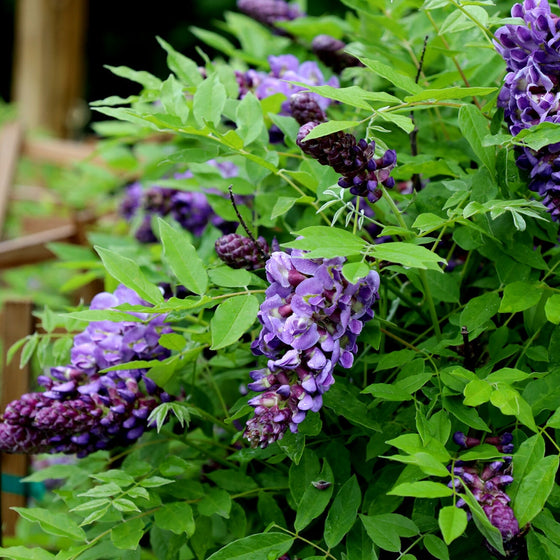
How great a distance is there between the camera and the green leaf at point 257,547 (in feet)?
1.97

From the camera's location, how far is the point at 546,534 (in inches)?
22.8

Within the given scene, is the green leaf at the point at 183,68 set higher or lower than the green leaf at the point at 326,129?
lower

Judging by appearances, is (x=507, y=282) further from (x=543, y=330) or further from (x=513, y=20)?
(x=513, y=20)

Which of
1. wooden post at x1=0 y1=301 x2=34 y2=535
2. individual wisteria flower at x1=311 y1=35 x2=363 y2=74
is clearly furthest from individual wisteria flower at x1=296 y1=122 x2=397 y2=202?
wooden post at x1=0 y1=301 x2=34 y2=535

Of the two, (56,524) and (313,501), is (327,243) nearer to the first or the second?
(313,501)

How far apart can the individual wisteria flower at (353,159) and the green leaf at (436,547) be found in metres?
0.29

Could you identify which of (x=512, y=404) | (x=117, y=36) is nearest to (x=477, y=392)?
(x=512, y=404)

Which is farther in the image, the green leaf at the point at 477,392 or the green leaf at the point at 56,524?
the green leaf at the point at 56,524

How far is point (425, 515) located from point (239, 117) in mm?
433

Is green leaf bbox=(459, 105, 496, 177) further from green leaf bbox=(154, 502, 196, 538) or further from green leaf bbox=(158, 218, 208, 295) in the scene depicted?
green leaf bbox=(154, 502, 196, 538)

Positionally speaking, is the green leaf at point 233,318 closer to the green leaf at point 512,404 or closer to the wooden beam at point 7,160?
the green leaf at point 512,404

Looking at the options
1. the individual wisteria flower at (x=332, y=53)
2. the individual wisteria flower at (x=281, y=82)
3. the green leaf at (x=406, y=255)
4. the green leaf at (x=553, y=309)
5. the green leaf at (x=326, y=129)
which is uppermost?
the green leaf at (x=326, y=129)

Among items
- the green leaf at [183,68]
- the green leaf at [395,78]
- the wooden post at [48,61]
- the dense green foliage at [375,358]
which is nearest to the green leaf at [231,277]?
the dense green foliage at [375,358]

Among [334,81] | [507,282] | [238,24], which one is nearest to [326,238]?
[507,282]
